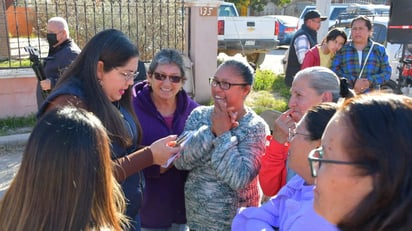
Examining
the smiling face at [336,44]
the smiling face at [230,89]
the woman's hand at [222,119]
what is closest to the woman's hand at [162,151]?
the woman's hand at [222,119]

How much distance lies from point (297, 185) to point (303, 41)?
14.4 feet

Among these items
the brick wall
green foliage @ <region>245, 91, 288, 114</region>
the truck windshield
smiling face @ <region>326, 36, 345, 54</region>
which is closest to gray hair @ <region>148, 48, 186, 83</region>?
smiling face @ <region>326, 36, 345, 54</region>

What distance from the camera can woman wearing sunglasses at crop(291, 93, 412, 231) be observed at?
104 cm

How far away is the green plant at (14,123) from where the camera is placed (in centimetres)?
624

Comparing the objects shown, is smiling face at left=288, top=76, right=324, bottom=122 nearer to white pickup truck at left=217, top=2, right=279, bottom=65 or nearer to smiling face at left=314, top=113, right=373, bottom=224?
smiling face at left=314, top=113, right=373, bottom=224

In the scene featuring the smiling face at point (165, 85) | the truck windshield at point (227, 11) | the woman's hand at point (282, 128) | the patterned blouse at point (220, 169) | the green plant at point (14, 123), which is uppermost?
the truck windshield at point (227, 11)

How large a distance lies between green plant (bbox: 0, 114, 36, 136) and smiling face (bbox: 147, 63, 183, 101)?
437 cm

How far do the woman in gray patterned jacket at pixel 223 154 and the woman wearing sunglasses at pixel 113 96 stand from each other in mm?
188

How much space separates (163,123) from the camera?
101 inches

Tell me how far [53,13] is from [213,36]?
3.45 m

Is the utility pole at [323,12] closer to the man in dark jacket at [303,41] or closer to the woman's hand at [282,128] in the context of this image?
the man in dark jacket at [303,41]

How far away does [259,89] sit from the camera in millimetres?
9406

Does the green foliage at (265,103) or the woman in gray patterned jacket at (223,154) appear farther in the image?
the green foliage at (265,103)

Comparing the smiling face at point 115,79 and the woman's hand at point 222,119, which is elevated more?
the smiling face at point 115,79
